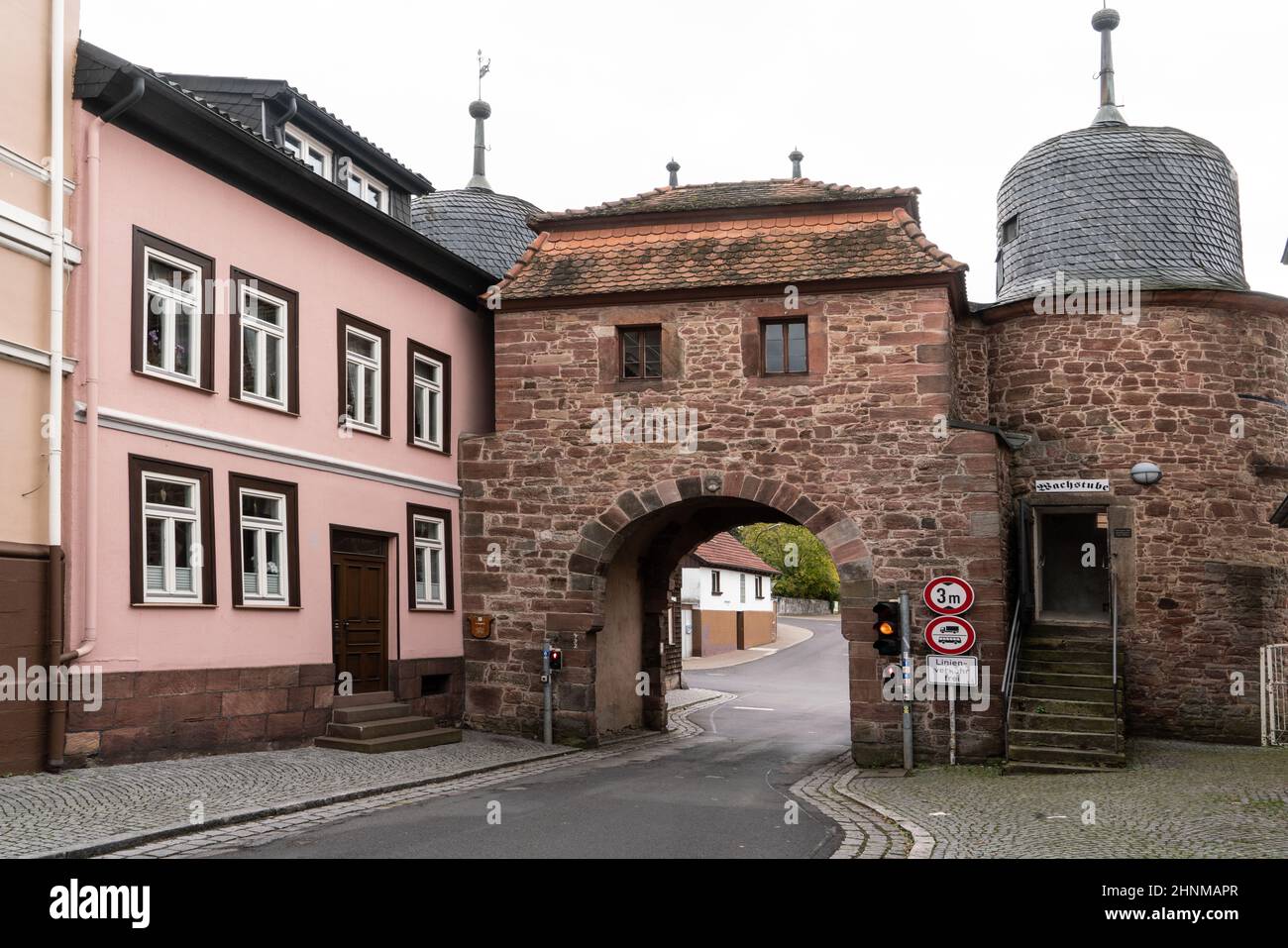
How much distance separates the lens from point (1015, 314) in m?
19.8

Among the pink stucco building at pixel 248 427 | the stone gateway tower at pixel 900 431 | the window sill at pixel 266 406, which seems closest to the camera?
the pink stucco building at pixel 248 427

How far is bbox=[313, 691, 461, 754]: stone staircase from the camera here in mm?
15828

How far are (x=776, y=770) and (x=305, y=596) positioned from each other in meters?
→ 6.14

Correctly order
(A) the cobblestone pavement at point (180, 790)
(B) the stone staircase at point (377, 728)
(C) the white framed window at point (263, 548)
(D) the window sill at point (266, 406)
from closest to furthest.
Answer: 1. (A) the cobblestone pavement at point (180, 790)
2. (D) the window sill at point (266, 406)
3. (C) the white framed window at point (263, 548)
4. (B) the stone staircase at point (377, 728)

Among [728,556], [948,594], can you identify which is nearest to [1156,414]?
[948,594]

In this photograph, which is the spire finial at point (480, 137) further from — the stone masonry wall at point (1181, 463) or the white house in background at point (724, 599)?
the white house in background at point (724, 599)

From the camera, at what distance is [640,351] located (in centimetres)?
1894

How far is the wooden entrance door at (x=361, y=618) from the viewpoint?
55.4 ft

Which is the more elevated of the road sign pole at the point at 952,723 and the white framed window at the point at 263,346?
the white framed window at the point at 263,346

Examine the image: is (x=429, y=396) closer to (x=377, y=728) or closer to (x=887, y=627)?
(x=377, y=728)

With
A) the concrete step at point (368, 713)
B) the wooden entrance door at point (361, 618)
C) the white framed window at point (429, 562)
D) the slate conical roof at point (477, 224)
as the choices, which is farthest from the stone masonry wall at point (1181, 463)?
the slate conical roof at point (477, 224)

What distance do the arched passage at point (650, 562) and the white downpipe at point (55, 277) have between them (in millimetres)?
7794

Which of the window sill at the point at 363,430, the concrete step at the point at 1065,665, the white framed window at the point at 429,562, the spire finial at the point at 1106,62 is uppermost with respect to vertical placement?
the spire finial at the point at 1106,62

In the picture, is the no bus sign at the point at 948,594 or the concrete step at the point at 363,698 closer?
the no bus sign at the point at 948,594
